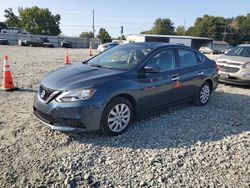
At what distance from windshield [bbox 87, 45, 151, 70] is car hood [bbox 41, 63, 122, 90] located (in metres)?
0.30

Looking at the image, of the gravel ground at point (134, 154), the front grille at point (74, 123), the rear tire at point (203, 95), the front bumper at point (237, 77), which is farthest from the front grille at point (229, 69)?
the front grille at point (74, 123)

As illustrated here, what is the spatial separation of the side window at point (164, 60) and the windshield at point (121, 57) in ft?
0.66

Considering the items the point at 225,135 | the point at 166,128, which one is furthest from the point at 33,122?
the point at 225,135

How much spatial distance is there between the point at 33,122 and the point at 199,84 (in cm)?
388

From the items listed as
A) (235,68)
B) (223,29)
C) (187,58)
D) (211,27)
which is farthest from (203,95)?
(223,29)

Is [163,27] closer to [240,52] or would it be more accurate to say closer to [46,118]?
[240,52]

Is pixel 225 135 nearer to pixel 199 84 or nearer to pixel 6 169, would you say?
pixel 199 84

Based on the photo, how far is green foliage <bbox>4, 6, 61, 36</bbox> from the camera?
8710cm

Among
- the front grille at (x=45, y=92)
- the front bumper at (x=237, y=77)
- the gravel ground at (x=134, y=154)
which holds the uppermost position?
the front grille at (x=45, y=92)

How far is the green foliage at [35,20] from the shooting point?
286 feet

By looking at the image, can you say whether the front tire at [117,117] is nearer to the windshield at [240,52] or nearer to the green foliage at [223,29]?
the windshield at [240,52]

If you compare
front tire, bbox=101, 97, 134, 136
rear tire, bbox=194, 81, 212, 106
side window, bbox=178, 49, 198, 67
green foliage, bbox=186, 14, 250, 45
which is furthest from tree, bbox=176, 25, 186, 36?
front tire, bbox=101, 97, 134, 136

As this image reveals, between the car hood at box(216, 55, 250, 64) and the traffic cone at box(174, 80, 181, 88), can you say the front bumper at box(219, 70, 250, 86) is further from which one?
the traffic cone at box(174, 80, 181, 88)

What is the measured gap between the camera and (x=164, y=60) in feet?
17.4
